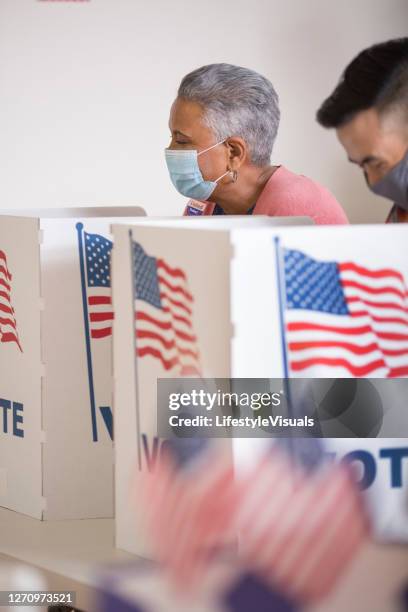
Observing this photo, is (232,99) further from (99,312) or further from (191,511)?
(191,511)

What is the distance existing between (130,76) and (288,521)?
4115 mm

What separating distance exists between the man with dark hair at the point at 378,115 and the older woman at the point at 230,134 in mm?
613

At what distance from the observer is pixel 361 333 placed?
1262mm

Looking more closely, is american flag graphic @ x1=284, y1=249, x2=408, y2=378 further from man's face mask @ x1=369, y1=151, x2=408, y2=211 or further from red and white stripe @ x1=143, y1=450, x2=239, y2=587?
man's face mask @ x1=369, y1=151, x2=408, y2=211

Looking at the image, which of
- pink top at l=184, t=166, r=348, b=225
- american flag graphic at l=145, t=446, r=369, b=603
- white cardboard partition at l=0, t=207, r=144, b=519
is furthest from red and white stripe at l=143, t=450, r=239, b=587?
pink top at l=184, t=166, r=348, b=225

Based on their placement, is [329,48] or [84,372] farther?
[329,48]

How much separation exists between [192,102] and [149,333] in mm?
966

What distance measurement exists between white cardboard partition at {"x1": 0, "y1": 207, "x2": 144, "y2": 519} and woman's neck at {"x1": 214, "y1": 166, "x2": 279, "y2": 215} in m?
0.69

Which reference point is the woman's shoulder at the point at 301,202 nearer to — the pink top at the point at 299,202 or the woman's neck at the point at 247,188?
the pink top at the point at 299,202

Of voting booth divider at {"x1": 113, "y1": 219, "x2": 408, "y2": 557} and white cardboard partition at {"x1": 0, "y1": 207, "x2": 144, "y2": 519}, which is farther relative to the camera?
white cardboard partition at {"x1": 0, "y1": 207, "x2": 144, "y2": 519}

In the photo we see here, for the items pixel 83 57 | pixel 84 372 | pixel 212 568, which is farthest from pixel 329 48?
pixel 212 568

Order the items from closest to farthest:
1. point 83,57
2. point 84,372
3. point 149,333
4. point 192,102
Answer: point 149,333, point 84,372, point 192,102, point 83,57

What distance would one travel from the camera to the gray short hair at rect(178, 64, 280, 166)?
7.30 ft

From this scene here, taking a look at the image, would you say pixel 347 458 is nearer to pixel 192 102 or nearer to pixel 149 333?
pixel 149 333
